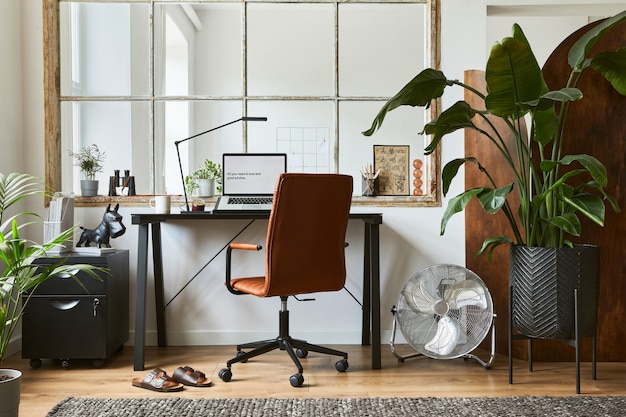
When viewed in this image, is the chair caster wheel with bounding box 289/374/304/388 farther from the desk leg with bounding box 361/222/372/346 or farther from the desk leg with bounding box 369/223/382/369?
the desk leg with bounding box 361/222/372/346

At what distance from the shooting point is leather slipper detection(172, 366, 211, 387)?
9.67 ft

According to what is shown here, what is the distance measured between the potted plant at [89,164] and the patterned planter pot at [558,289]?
2446mm

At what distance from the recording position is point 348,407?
2.61 metres

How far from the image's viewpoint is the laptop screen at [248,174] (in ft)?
12.3

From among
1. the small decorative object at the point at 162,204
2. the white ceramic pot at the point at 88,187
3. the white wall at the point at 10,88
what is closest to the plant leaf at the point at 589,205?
the small decorative object at the point at 162,204

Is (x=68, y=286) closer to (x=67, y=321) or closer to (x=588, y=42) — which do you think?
(x=67, y=321)

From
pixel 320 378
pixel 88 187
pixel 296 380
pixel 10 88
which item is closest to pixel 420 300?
pixel 320 378

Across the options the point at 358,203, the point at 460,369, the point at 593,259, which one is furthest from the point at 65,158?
the point at 593,259

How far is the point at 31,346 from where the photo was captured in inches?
127

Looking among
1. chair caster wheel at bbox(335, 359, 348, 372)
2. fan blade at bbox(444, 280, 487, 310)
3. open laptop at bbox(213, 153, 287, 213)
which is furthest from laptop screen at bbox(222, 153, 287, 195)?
fan blade at bbox(444, 280, 487, 310)

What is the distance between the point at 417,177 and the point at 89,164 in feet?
6.43

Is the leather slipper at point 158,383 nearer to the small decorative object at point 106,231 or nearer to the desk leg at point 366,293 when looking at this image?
the small decorative object at point 106,231

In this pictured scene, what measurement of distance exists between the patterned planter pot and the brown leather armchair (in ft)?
2.89

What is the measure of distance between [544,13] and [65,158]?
120 inches
